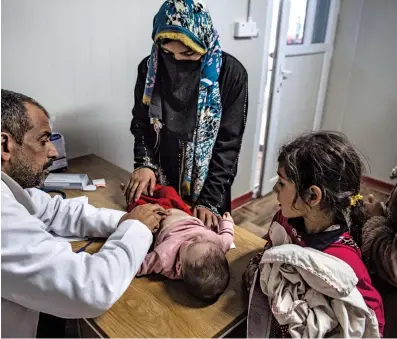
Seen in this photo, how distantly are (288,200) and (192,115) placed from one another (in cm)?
61

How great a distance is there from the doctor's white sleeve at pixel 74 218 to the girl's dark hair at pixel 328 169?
59 cm

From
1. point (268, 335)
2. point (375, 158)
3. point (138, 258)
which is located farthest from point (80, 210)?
point (375, 158)

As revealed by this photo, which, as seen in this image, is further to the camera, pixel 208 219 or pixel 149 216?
pixel 208 219

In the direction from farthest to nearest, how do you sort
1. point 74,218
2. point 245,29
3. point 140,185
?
point 245,29 → point 140,185 → point 74,218

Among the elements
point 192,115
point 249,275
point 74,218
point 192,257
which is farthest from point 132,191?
point 249,275

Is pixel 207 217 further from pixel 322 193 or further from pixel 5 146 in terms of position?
pixel 5 146

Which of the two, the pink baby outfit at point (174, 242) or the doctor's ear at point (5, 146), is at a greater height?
the doctor's ear at point (5, 146)

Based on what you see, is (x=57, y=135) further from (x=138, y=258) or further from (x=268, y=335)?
(x=268, y=335)

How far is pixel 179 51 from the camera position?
4.53ft

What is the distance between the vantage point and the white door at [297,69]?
2930 millimetres

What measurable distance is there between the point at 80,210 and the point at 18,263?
44 cm

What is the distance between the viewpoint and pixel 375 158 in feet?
11.9

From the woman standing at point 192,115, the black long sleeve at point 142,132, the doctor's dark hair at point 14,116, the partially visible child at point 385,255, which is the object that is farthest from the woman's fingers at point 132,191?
the partially visible child at point 385,255

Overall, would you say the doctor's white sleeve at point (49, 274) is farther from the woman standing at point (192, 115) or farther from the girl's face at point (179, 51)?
the girl's face at point (179, 51)
